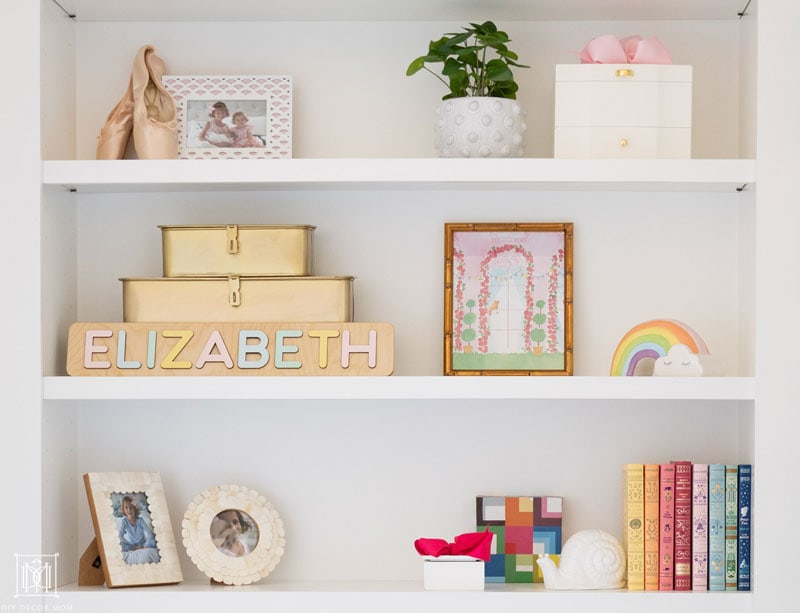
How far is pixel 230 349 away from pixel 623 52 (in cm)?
95

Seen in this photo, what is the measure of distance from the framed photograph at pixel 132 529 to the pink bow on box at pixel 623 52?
1.21 meters

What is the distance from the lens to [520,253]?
2125 millimetres

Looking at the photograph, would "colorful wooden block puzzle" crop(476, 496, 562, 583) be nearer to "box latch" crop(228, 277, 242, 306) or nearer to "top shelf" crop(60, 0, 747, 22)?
"box latch" crop(228, 277, 242, 306)

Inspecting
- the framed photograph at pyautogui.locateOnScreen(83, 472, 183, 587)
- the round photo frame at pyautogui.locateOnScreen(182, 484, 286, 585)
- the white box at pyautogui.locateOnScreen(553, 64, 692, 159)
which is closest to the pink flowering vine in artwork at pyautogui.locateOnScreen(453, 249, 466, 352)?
the white box at pyautogui.locateOnScreen(553, 64, 692, 159)

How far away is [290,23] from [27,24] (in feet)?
1.74

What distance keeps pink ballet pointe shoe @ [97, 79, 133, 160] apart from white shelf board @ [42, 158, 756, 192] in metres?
0.11

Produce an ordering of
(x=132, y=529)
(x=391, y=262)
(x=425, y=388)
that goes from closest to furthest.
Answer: (x=425, y=388)
(x=132, y=529)
(x=391, y=262)

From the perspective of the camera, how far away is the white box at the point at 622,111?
1.99m

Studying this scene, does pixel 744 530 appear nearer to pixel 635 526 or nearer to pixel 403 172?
pixel 635 526

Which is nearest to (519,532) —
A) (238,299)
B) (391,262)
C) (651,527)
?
(651,527)

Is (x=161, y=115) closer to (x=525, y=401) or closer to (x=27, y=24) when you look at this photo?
(x=27, y=24)

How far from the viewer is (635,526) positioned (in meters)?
1.99

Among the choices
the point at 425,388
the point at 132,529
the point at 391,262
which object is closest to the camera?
the point at 425,388

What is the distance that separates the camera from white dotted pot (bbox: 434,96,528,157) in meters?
1.97
